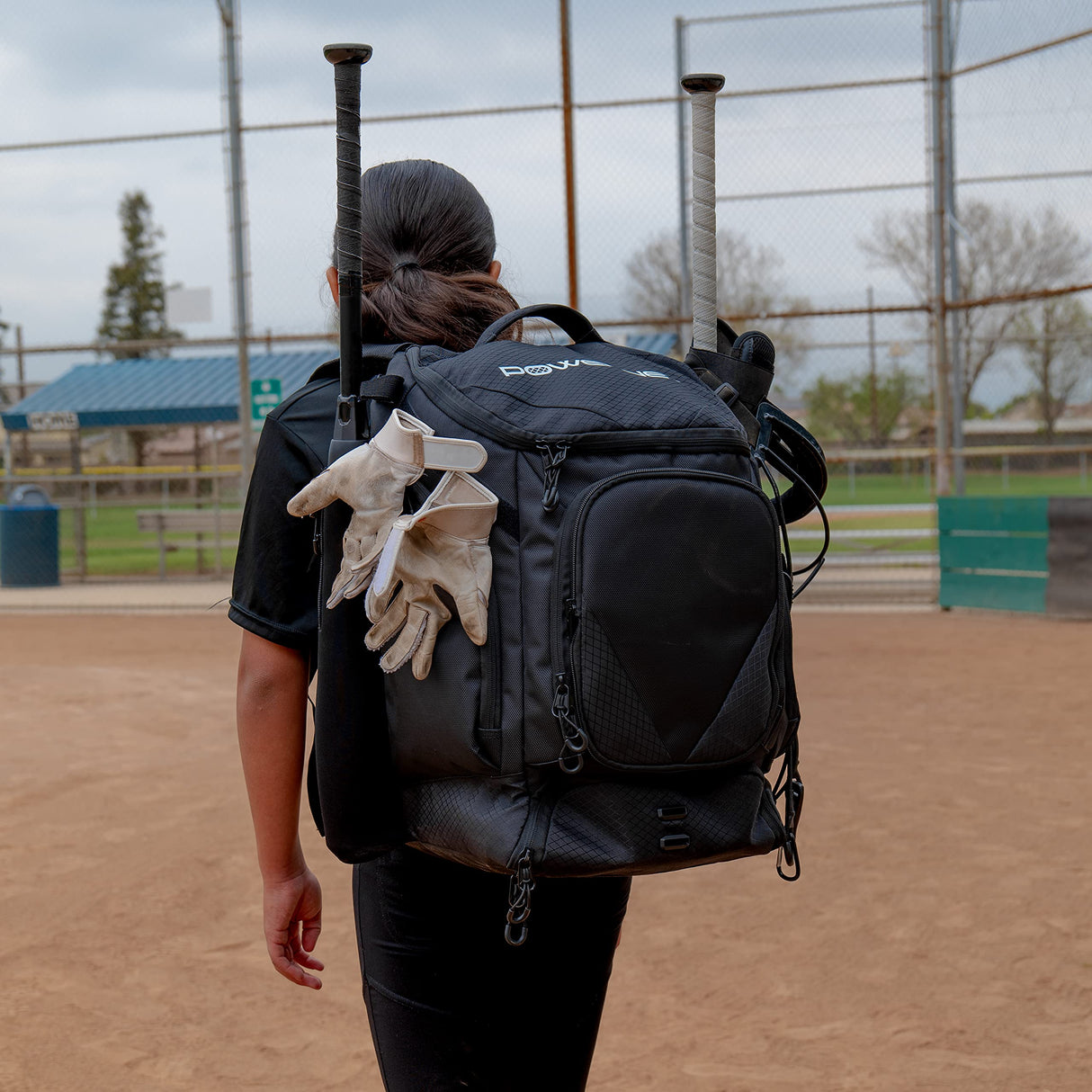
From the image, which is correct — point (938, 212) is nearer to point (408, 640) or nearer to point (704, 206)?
point (704, 206)

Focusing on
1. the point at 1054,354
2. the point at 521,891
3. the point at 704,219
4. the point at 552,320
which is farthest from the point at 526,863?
the point at 1054,354

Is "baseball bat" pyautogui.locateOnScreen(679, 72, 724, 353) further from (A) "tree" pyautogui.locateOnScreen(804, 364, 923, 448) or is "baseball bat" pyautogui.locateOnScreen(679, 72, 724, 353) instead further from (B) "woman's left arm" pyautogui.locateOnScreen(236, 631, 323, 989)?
(A) "tree" pyautogui.locateOnScreen(804, 364, 923, 448)

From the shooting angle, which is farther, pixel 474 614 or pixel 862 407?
pixel 862 407

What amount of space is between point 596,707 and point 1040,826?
4.27m

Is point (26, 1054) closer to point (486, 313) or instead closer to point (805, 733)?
point (486, 313)

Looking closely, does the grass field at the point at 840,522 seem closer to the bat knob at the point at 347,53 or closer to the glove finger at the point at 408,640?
the bat knob at the point at 347,53

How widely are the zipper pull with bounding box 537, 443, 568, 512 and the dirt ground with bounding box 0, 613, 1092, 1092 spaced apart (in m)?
2.14

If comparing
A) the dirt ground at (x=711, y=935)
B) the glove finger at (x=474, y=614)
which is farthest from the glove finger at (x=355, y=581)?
the dirt ground at (x=711, y=935)

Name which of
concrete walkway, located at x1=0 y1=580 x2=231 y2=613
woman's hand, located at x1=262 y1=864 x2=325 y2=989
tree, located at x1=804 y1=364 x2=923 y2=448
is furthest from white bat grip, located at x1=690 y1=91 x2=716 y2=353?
tree, located at x1=804 y1=364 x2=923 y2=448

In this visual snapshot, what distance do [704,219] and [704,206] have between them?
2 cm

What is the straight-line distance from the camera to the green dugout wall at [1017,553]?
429 inches

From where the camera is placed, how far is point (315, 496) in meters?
1.43

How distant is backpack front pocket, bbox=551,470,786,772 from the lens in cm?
141

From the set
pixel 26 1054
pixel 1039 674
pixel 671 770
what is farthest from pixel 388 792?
pixel 1039 674
